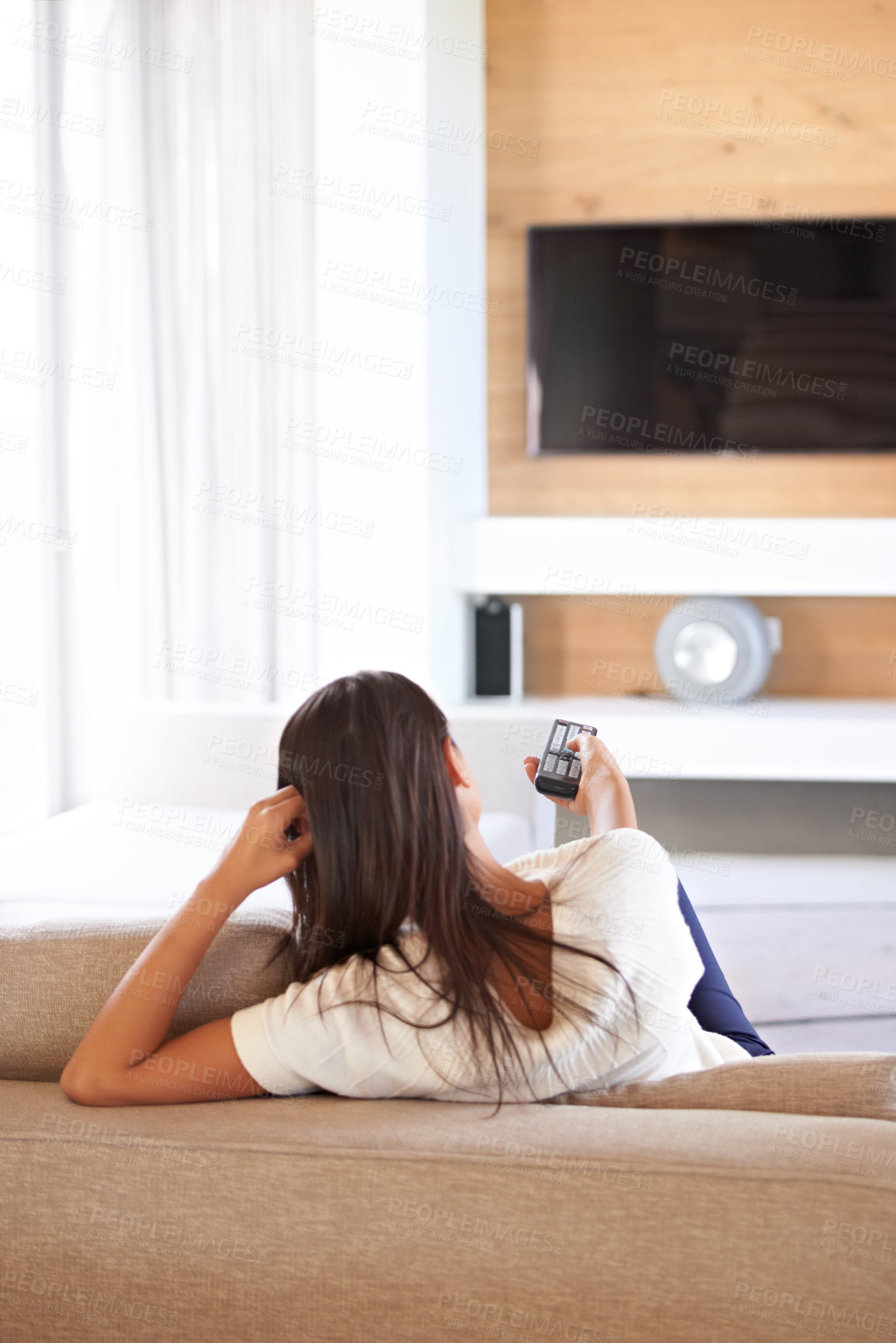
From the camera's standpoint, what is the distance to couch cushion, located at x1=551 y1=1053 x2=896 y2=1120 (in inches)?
35.4

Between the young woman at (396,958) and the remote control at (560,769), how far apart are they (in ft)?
1.56

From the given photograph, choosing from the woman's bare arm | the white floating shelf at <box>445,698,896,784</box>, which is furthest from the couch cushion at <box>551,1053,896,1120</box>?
the white floating shelf at <box>445,698,896,784</box>

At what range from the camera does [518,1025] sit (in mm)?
911

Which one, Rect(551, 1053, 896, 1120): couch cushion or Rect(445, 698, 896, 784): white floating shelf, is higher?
Rect(551, 1053, 896, 1120): couch cushion

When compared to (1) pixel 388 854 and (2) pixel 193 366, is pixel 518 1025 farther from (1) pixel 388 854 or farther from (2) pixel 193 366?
(2) pixel 193 366

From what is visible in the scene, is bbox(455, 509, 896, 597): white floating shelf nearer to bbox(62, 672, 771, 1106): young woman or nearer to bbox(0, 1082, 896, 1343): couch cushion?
bbox(62, 672, 771, 1106): young woman

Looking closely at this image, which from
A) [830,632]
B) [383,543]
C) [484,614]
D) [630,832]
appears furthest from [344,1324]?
[830,632]

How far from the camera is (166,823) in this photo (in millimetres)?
2697

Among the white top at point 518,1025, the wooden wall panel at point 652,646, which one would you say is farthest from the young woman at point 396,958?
the wooden wall panel at point 652,646

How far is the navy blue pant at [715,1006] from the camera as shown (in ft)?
4.50

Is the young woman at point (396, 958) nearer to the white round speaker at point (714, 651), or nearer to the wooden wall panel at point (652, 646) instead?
the white round speaker at point (714, 651)

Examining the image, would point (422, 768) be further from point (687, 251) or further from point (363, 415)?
point (687, 251)

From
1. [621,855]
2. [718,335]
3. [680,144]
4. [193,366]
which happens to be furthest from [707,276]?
[621,855]

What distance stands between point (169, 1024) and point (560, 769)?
2.21ft
